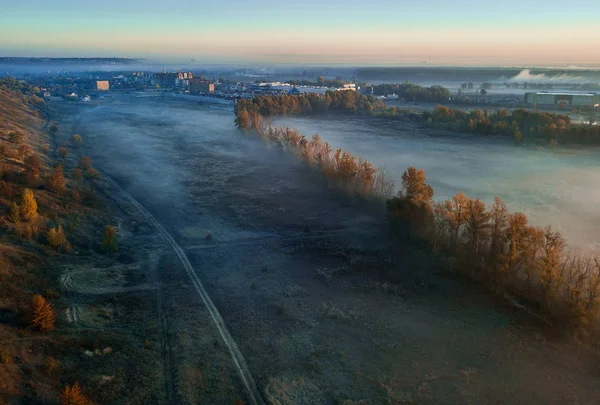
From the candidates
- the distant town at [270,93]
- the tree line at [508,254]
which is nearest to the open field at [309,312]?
the tree line at [508,254]

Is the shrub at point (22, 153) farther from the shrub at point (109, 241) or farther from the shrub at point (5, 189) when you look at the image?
the shrub at point (109, 241)

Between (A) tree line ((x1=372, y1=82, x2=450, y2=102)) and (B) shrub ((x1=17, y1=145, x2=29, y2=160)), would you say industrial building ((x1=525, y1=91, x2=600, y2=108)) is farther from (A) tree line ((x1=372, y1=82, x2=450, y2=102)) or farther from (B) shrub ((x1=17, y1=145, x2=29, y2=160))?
(B) shrub ((x1=17, y1=145, x2=29, y2=160))

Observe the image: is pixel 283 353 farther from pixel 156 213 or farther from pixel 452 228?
pixel 156 213

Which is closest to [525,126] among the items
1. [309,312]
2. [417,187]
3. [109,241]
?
[417,187]

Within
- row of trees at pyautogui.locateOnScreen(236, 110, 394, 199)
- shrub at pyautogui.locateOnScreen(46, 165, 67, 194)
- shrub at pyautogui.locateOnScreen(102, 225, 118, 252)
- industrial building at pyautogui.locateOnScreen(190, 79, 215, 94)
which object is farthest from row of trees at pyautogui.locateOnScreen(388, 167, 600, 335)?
industrial building at pyautogui.locateOnScreen(190, 79, 215, 94)

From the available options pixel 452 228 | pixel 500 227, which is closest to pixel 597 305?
pixel 500 227

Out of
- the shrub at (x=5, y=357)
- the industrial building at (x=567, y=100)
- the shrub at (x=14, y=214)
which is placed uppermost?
the industrial building at (x=567, y=100)

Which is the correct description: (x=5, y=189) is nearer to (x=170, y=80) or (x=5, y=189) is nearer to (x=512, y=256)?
(x=512, y=256)
